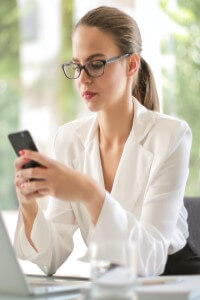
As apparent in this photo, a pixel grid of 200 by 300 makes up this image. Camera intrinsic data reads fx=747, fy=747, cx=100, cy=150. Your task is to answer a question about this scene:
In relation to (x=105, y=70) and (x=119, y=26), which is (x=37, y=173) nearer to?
(x=105, y=70)

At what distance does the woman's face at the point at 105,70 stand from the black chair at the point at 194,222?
1.40ft

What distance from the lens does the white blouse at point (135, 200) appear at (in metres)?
2.03

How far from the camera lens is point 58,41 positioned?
6.12m

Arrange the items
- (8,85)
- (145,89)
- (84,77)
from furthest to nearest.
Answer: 1. (8,85)
2. (145,89)
3. (84,77)

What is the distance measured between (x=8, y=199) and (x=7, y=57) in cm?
120

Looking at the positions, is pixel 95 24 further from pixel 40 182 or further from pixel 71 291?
pixel 71 291

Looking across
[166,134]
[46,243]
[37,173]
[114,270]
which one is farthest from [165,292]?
[166,134]

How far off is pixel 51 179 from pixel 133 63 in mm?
782

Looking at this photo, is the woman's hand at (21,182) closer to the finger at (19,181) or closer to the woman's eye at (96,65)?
the finger at (19,181)

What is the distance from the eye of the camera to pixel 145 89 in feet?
8.49

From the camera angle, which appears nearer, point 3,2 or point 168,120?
point 168,120

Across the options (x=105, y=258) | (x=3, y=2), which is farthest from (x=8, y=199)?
(x=105, y=258)

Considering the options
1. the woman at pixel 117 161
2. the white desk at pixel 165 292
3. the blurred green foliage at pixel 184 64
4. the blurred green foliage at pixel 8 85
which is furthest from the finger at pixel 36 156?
the blurred green foliage at pixel 8 85

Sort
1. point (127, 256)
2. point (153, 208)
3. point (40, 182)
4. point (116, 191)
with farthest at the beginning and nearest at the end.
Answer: point (116, 191) < point (153, 208) < point (40, 182) < point (127, 256)
